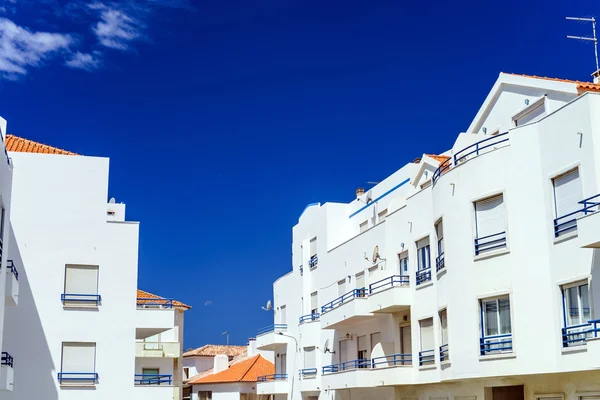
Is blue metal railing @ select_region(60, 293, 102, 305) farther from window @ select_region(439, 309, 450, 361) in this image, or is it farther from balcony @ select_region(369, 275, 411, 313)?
window @ select_region(439, 309, 450, 361)

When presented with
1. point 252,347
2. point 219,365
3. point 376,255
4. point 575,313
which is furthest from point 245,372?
point 575,313

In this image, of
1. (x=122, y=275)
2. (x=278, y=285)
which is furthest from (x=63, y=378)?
(x=278, y=285)

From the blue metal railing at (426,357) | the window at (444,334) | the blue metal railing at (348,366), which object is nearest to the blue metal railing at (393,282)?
the blue metal railing at (348,366)

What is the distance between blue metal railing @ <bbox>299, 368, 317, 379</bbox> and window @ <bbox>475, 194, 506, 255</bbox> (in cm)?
2152

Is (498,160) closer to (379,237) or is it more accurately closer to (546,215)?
(546,215)

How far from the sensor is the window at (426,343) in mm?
31177

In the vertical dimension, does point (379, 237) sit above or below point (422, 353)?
above

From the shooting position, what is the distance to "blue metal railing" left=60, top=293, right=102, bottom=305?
1328 inches

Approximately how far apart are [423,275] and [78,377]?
47.3 feet

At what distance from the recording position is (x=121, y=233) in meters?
34.8

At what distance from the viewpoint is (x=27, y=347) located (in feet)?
107

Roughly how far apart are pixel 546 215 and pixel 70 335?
771 inches

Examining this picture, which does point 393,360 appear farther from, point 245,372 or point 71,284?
point 245,372

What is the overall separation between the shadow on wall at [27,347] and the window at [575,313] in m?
20.0
